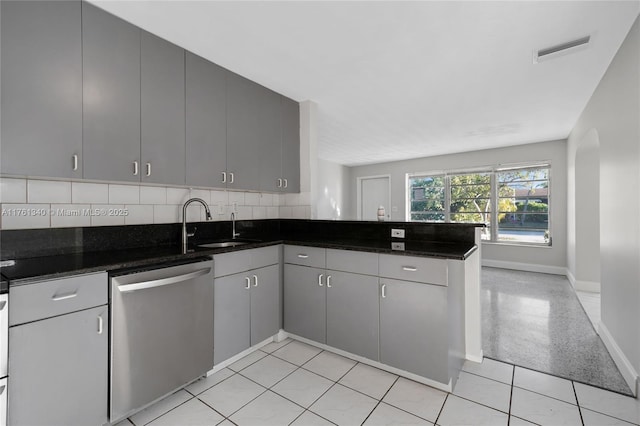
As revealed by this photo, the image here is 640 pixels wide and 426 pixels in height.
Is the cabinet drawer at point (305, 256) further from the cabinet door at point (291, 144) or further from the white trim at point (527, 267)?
the white trim at point (527, 267)

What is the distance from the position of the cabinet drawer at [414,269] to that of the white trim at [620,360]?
144 centimetres

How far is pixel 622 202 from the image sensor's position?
2.14 meters

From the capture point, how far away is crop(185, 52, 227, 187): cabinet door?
2.26 meters

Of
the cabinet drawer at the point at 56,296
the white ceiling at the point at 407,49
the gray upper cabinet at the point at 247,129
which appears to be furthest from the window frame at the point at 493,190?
the cabinet drawer at the point at 56,296

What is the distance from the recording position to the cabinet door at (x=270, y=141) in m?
2.89

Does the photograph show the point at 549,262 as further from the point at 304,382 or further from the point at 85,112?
the point at 85,112

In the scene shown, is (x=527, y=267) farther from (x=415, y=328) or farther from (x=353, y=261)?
(x=353, y=261)

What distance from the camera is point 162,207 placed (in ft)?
7.92

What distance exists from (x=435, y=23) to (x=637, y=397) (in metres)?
2.79

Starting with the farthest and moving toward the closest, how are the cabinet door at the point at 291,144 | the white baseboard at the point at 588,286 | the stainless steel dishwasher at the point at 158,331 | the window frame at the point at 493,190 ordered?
1. the window frame at the point at 493,190
2. the white baseboard at the point at 588,286
3. the cabinet door at the point at 291,144
4. the stainless steel dishwasher at the point at 158,331

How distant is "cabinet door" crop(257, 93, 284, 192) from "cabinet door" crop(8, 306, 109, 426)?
179 cm

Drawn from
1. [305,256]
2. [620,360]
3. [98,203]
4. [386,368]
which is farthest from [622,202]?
[98,203]

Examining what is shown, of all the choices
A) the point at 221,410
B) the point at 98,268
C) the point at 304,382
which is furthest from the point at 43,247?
the point at 304,382

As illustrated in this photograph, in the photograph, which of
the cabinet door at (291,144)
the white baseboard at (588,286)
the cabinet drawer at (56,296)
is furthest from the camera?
the white baseboard at (588,286)
